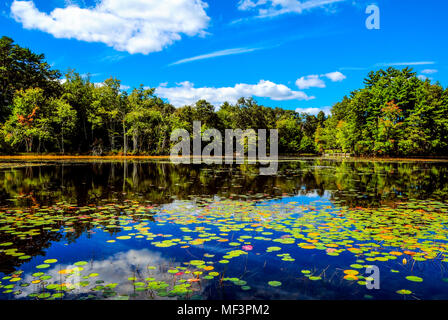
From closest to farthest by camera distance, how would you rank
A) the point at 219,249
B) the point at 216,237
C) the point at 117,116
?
the point at 219,249, the point at 216,237, the point at 117,116

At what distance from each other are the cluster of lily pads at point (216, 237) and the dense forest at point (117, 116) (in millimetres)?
35379

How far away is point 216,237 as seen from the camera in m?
5.05

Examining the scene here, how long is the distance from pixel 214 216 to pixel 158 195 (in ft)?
12.2

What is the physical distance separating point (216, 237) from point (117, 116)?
45.3m

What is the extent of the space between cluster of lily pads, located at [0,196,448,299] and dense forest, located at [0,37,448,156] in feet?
116

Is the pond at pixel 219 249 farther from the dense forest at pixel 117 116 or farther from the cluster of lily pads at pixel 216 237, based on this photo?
the dense forest at pixel 117 116

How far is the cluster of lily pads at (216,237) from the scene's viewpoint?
10.8ft

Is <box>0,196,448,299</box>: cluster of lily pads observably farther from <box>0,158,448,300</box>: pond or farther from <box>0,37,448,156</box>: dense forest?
<box>0,37,448,156</box>: dense forest

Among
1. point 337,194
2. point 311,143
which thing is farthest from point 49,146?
point 311,143

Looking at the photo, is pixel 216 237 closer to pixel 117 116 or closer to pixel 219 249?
pixel 219 249

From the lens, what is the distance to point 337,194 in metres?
10.3

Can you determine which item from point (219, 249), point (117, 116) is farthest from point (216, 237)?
point (117, 116)

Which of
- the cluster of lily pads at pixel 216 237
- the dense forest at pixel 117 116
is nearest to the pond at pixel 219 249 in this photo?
the cluster of lily pads at pixel 216 237
